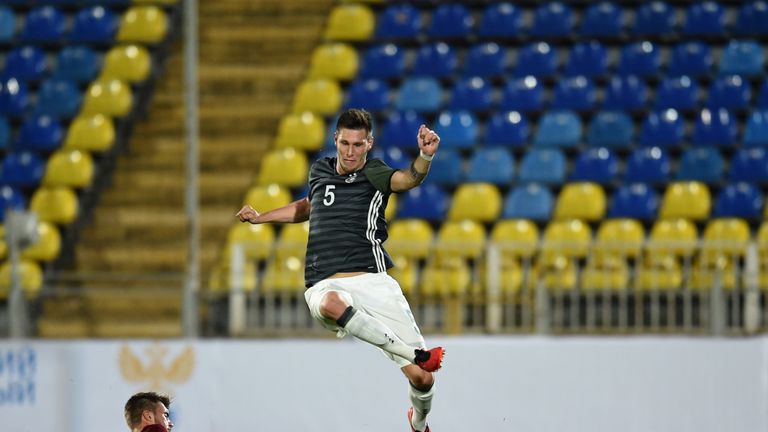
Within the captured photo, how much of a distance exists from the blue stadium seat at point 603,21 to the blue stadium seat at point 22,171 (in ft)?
19.7

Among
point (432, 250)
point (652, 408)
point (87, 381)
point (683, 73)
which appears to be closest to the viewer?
point (652, 408)

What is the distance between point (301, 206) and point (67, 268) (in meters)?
7.67

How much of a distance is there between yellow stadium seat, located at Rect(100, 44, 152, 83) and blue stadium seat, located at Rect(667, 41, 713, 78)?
18.9 ft

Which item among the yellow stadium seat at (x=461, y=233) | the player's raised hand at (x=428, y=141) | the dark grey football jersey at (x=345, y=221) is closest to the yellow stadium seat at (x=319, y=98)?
the yellow stadium seat at (x=461, y=233)

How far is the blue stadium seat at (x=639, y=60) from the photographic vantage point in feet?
48.5

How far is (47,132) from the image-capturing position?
15.0 metres

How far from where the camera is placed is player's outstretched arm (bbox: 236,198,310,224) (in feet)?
22.6

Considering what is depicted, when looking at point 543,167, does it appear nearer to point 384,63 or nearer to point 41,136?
point 384,63

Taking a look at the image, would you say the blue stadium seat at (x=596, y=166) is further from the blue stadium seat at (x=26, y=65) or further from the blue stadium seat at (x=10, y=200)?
the blue stadium seat at (x=26, y=65)

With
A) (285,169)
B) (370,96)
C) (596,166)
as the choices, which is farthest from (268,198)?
(596,166)

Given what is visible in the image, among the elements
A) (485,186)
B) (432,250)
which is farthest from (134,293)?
A: (485,186)

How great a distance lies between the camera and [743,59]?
14641mm

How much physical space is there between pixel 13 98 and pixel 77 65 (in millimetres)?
801

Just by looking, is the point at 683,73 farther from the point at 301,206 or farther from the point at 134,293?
the point at 301,206
